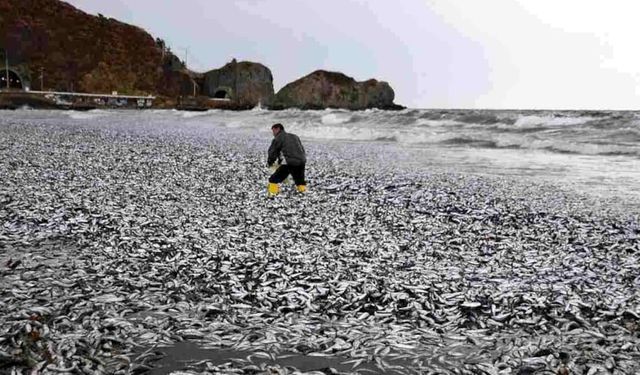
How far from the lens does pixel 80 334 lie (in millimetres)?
6547

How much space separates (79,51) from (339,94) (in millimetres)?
92959

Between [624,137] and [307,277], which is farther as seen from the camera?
[624,137]

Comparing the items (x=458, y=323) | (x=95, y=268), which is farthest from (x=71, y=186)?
(x=458, y=323)

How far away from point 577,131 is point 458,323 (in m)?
49.1

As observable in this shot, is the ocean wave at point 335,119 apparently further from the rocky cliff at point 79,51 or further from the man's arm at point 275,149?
the rocky cliff at point 79,51

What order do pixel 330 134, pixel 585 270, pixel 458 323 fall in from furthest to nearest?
1. pixel 330 134
2. pixel 585 270
3. pixel 458 323

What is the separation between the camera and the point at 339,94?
627 feet

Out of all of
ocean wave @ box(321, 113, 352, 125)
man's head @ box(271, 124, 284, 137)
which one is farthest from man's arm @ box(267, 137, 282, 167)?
ocean wave @ box(321, 113, 352, 125)

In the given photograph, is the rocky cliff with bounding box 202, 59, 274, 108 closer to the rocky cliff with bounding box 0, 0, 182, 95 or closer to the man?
the rocky cliff with bounding box 0, 0, 182, 95

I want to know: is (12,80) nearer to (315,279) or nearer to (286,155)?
(286,155)

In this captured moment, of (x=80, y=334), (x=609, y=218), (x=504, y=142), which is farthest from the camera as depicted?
(x=504, y=142)

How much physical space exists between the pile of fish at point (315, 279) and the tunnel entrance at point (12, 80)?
A: 156 meters

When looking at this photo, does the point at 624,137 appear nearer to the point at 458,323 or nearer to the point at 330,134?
the point at 330,134

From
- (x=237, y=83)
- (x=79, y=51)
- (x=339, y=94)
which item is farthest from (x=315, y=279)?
(x=79, y=51)
